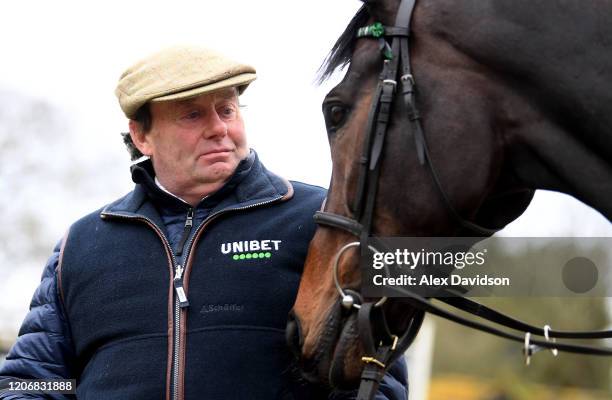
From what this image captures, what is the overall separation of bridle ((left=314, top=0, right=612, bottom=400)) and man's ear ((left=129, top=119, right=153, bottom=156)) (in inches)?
40.6

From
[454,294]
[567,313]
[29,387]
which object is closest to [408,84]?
[454,294]

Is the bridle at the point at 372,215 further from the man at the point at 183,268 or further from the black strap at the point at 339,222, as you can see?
the man at the point at 183,268

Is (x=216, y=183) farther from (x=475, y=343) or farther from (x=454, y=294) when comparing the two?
(x=475, y=343)

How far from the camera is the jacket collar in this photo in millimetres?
3672

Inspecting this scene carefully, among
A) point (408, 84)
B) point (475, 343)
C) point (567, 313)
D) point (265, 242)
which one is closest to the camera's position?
point (408, 84)

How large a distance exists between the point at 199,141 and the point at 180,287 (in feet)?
1.88

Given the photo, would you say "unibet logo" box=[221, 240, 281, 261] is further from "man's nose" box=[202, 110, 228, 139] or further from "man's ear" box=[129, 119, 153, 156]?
"man's ear" box=[129, 119, 153, 156]

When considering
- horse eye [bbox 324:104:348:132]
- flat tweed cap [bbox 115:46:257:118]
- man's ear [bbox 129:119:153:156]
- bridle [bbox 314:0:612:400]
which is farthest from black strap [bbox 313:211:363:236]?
man's ear [bbox 129:119:153:156]

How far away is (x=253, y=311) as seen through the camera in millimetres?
3486

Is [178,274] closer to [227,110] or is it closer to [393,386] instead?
[227,110]

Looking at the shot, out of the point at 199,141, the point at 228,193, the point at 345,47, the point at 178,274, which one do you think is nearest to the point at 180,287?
the point at 178,274

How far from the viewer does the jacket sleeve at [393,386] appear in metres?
3.45

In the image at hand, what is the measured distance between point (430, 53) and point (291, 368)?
1188 millimetres

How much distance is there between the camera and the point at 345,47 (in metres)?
3.29
